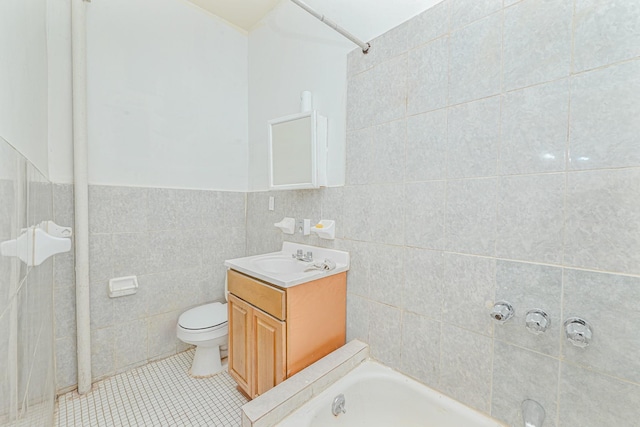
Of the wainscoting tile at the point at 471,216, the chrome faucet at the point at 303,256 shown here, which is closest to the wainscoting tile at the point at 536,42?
the wainscoting tile at the point at 471,216

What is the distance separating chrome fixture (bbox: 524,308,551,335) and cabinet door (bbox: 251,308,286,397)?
1.05 meters

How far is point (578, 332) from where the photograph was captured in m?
0.86

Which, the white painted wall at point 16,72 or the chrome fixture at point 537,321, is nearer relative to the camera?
the white painted wall at point 16,72

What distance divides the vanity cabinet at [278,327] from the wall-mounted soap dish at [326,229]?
269 mm

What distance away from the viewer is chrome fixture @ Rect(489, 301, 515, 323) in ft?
3.27

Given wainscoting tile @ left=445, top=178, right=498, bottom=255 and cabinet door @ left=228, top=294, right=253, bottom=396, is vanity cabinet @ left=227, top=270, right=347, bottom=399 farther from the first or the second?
wainscoting tile @ left=445, top=178, right=498, bottom=255

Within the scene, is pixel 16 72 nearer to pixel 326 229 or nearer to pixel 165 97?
pixel 326 229

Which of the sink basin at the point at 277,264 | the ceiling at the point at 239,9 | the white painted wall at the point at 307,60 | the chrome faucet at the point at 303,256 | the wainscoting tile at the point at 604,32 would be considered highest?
the ceiling at the point at 239,9

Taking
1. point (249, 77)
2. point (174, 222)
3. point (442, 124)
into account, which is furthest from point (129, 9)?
point (442, 124)

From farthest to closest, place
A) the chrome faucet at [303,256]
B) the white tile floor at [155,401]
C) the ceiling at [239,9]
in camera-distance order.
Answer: the ceiling at [239,9] < the chrome faucet at [303,256] < the white tile floor at [155,401]

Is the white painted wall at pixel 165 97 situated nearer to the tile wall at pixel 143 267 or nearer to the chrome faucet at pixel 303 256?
the tile wall at pixel 143 267

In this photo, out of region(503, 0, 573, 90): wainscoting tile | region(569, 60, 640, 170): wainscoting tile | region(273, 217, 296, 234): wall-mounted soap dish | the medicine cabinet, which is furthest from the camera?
region(273, 217, 296, 234): wall-mounted soap dish

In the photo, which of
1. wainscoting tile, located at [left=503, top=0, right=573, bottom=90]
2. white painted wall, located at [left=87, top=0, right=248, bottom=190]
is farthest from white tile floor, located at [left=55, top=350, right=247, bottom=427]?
wainscoting tile, located at [left=503, top=0, right=573, bottom=90]

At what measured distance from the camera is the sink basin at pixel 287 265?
1.38m
